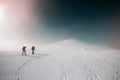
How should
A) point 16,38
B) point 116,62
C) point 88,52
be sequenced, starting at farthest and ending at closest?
point 88,52 → point 16,38 → point 116,62

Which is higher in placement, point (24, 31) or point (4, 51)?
point (24, 31)

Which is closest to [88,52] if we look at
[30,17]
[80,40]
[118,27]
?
[80,40]

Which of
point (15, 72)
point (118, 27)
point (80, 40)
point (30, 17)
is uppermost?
point (30, 17)

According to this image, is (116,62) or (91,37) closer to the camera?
(116,62)

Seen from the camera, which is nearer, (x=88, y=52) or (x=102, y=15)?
Answer: (x=102, y=15)

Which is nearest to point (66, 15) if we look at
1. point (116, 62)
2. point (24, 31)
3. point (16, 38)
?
point (24, 31)

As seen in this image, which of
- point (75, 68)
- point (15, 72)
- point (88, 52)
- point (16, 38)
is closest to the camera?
point (15, 72)

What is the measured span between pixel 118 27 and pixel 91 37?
0.65m

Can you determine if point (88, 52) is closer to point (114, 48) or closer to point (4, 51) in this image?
point (114, 48)

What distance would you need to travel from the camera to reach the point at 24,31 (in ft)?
9.61

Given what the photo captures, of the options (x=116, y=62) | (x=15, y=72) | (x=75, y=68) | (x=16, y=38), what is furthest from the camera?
(x=16, y=38)

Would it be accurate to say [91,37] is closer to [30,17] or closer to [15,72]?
[30,17]

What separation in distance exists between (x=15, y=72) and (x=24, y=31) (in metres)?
1.15

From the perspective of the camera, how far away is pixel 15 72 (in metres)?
2.00
